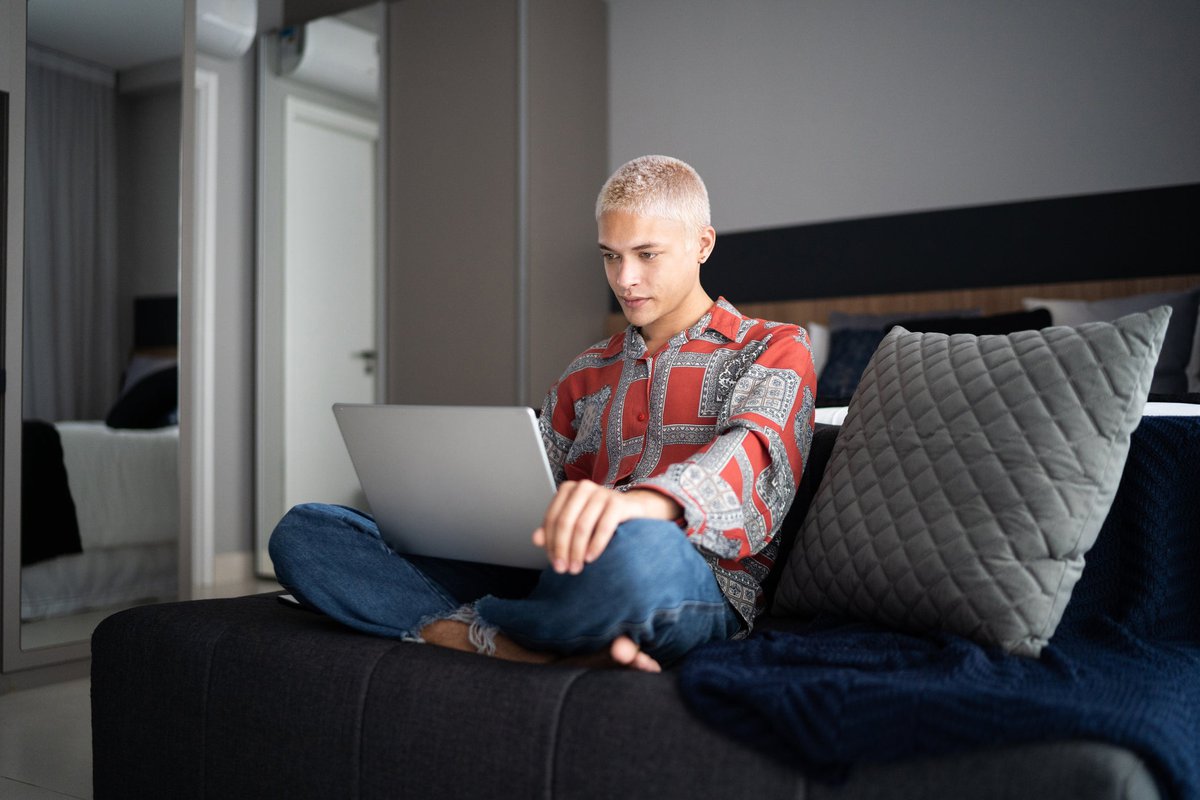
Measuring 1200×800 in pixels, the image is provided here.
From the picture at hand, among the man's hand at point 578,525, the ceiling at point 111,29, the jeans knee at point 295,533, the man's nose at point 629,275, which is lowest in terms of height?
the jeans knee at point 295,533

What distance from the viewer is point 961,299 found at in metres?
3.93

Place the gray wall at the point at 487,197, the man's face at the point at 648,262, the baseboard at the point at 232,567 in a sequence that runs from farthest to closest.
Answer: the baseboard at the point at 232,567
the gray wall at the point at 487,197
the man's face at the point at 648,262

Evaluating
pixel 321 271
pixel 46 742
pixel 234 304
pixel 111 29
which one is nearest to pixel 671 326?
pixel 46 742

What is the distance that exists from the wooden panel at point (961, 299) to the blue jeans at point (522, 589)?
2.74 metres

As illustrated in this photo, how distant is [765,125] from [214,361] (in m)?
2.67

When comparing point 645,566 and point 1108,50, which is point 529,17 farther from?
point 645,566

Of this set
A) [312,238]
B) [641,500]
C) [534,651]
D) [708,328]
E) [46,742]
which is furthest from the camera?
[312,238]

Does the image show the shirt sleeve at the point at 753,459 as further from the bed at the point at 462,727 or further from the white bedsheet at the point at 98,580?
the white bedsheet at the point at 98,580

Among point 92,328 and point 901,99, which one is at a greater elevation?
point 901,99

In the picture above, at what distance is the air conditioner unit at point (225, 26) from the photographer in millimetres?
4207

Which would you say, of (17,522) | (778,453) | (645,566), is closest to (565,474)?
(778,453)

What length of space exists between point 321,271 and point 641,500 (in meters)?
3.88

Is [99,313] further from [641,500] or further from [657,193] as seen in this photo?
[641,500]

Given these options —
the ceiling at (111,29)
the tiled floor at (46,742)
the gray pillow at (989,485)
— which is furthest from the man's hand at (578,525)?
the ceiling at (111,29)
